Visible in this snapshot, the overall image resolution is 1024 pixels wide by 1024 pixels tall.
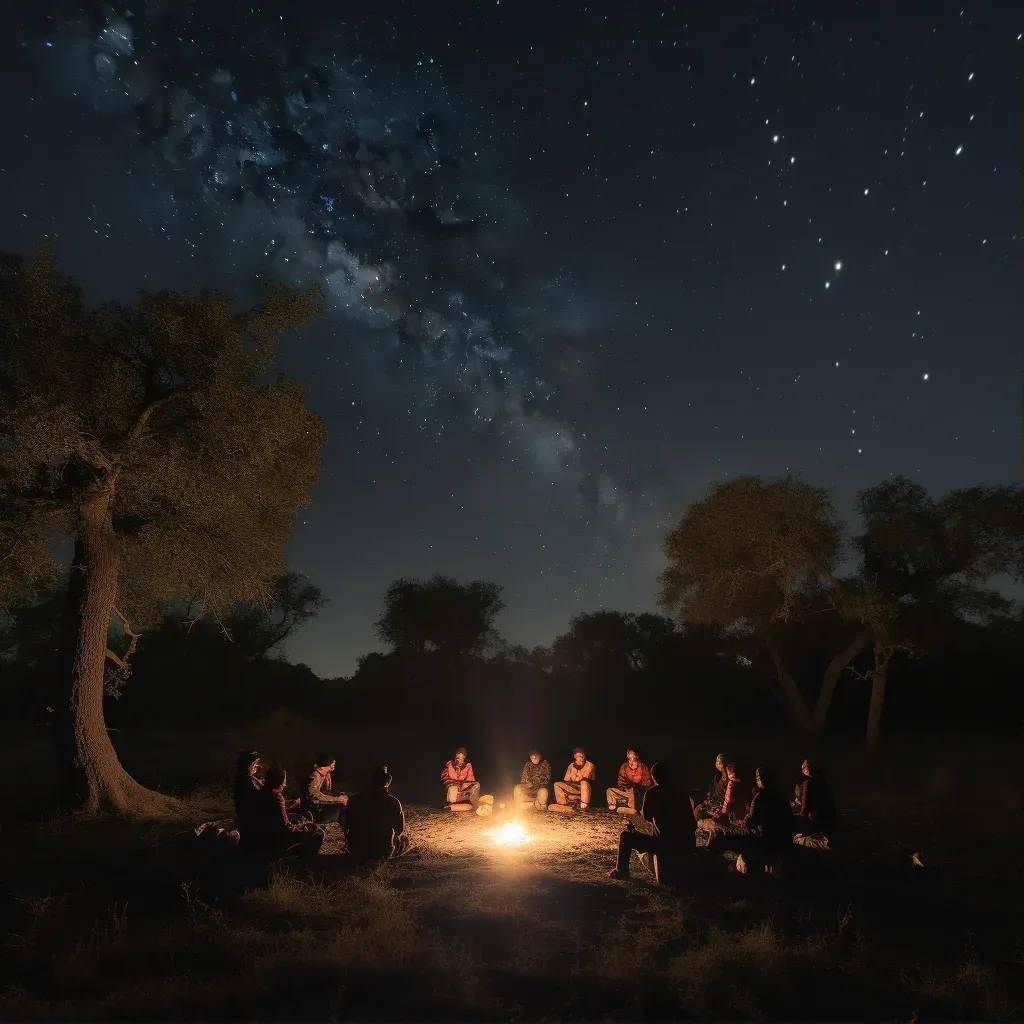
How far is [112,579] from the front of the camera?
527 inches

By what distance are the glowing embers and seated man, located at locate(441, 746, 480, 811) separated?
1.77 metres

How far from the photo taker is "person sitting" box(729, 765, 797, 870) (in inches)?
343

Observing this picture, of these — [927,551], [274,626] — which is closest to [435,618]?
[274,626]

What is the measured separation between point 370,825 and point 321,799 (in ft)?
9.35

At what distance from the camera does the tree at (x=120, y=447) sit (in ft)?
40.7

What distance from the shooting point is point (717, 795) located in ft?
40.8

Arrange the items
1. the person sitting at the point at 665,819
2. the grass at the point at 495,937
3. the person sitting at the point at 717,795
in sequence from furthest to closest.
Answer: the person sitting at the point at 717,795 → the person sitting at the point at 665,819 → the grass at the point at 495,937

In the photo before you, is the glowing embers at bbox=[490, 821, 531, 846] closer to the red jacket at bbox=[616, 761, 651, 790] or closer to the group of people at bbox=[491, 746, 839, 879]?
the group of people at bbox=[491, 746, 839, 879]

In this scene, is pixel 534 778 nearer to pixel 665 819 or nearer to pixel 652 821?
pixel 652 821

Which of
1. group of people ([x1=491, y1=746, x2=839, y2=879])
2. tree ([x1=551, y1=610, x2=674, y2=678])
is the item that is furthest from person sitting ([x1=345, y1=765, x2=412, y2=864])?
tree ([x1=551, y1=610, x2=674, y2=678])

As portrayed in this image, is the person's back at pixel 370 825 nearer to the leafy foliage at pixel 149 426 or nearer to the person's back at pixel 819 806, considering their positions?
the person's back at pixel 819 806

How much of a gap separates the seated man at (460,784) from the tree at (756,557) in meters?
14.0

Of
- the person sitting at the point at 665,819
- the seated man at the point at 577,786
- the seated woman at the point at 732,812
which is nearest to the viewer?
the person sitting at the point at 665,819

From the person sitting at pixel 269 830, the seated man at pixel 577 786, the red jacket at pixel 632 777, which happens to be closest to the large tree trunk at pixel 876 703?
the red jacket at pixel 632 777
